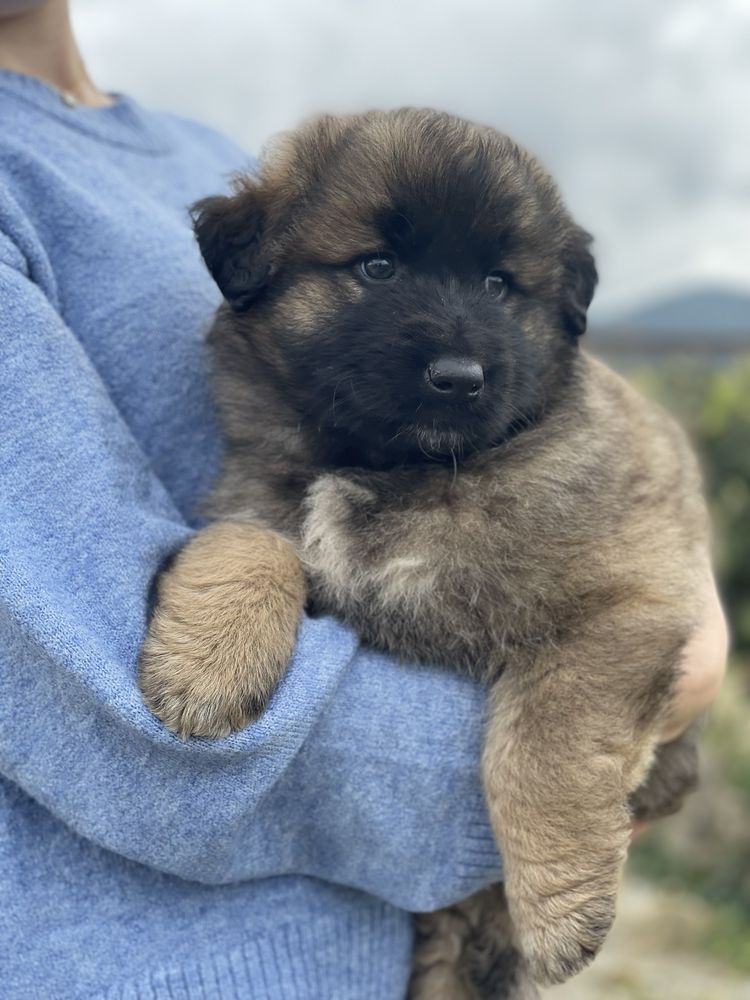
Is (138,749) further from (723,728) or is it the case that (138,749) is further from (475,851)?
(723,728)

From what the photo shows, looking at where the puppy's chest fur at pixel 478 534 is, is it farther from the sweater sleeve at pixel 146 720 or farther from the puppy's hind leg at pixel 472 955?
the puppy's hind leg at pixel 472 955

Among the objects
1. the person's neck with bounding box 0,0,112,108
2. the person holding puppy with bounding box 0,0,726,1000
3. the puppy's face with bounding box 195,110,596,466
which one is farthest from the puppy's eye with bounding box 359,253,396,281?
the person's neck with bounding box 0,0,112,108

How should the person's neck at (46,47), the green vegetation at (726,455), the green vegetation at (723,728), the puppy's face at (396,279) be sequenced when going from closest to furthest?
the puppy's face at (396,279), the person's neck at (46,47), the green vegetation at (723,728), the green vegetation at (726,455)

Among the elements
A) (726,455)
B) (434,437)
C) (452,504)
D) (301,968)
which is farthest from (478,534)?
(726,455)

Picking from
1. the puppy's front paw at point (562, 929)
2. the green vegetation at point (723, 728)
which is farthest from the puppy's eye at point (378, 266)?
the green vegetation at point (723, 728)

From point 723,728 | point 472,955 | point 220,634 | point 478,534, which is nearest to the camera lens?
point 220,634

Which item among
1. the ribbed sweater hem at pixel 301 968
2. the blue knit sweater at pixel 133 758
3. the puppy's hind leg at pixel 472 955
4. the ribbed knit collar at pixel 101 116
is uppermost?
the ribbed knit collar at pixel 101 116

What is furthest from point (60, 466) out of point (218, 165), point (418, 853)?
point (218, 165)

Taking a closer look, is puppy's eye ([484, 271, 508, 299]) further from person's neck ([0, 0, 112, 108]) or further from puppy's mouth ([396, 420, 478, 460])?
person's neck ([0, 0, 112, 108])

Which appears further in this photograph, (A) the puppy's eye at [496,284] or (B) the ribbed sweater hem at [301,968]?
(A) the puppy's eye at [496,284]
